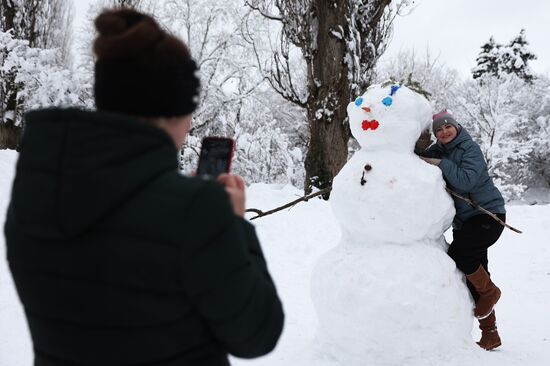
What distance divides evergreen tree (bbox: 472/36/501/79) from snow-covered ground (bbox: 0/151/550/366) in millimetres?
17170

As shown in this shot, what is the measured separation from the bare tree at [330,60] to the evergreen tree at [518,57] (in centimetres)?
1723

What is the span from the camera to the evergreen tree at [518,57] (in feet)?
75.4

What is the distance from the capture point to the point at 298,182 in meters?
17.1

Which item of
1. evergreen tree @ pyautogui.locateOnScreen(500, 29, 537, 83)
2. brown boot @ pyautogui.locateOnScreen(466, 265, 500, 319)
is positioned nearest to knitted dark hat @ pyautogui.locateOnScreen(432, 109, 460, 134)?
brown boot @ pyautogui.locateOnScreen(466, 265, 500, 319)

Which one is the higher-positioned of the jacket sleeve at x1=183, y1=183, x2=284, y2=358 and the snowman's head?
the snowman's head

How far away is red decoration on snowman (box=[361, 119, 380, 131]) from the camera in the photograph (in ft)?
10.8

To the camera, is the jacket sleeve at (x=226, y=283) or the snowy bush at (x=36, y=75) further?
the snowy bush at (x=36, y=75)

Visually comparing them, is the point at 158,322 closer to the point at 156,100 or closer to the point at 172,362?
the point at 172,362

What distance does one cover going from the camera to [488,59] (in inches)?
963

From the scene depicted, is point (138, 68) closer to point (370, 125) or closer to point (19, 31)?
point (370, 125)

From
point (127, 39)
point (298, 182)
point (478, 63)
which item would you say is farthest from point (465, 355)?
point (478, 63)

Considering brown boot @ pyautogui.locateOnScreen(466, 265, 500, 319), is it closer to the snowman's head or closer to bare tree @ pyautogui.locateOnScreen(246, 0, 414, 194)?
the snowman's head

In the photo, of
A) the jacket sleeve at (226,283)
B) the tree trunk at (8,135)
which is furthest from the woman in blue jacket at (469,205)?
the tree trunk at (8,135)

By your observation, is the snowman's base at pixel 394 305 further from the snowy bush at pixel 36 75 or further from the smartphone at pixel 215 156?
the snowy bush at pixel 36 75
